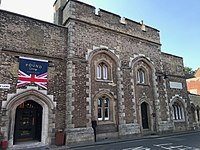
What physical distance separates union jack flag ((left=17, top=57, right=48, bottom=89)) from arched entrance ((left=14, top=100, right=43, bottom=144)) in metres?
1.35

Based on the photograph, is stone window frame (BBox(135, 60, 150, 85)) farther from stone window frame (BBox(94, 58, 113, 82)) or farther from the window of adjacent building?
the window of adjacent building

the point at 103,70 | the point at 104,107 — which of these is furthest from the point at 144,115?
the point at 103,70

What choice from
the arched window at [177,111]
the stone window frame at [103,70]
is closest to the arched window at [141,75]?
the stone window frame at [103,70]

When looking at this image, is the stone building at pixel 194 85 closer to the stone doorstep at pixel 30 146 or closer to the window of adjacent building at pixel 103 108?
the window of adjacent building at pixel 103 108

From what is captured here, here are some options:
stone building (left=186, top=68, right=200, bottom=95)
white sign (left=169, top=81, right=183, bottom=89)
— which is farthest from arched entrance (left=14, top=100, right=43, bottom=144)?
stone building (left=186, top=68, right=200, bottom=95)

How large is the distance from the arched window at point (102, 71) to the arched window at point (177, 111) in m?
8.03

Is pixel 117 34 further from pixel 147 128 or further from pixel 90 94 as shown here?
pixel 147 128

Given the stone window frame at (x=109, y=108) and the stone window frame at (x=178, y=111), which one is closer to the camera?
the stone window frame at (x=109, y=108)

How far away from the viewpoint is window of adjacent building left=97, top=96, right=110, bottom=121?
11078 mm

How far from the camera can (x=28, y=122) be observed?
9430mm

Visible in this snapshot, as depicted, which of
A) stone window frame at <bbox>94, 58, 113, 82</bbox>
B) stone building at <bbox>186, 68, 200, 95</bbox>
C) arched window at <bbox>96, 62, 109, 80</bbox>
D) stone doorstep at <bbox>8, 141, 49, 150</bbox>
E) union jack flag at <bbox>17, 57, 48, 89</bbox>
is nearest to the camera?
stone doorstep at <bbox>8, 141, 49, 150</bbox>

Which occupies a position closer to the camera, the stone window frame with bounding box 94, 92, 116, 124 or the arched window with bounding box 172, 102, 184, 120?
the stone window frame with bounding box 94, 92, 116, 124

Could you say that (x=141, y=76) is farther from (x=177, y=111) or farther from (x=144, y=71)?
(x=177, y=111)

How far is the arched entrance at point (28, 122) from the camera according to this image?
910 cm
